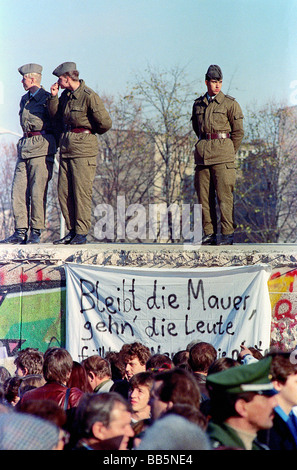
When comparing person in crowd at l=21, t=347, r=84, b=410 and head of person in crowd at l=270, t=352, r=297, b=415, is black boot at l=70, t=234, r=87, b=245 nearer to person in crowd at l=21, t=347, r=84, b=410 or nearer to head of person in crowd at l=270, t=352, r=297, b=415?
person in crowd at l=21, t=347, r=84, b=410

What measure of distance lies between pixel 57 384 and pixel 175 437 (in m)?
1.94

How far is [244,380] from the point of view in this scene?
2.71 metres

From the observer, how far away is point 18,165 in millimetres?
6918

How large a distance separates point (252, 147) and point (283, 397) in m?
18.5

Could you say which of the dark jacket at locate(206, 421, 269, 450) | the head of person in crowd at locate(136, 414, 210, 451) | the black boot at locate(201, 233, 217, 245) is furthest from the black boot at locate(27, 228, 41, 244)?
the head of person in crowd at locate(136, 414, 210, 451)

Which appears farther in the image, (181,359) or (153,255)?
(153,255)

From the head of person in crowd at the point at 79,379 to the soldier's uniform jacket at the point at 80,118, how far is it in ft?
8.51

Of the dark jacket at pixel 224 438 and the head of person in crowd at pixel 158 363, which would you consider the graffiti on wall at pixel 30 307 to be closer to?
the head of person in crowd at pixel 158 363

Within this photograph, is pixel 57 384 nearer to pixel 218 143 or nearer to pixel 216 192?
pixel 216 192

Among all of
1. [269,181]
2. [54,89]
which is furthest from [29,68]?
[269,181]

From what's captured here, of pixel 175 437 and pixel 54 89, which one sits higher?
pixel 54 89

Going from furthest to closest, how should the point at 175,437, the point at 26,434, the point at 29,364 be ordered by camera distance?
the point at 29,364 < the point at 26,434 < the point at 175,437

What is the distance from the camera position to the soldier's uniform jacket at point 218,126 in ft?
21.1
